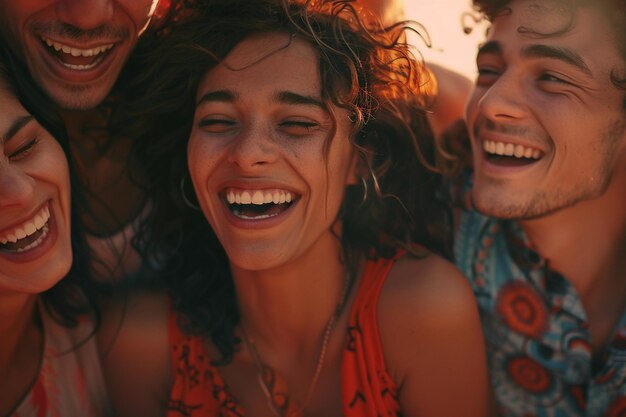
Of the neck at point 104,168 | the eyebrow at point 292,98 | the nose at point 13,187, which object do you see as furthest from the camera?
the neck at point 104,168

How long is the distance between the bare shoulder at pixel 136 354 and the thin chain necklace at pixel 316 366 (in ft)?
1.13

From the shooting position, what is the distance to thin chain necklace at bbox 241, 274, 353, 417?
3273 millimetres

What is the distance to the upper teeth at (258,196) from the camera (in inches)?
118

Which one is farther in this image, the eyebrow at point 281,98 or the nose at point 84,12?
the nose at point 84,12

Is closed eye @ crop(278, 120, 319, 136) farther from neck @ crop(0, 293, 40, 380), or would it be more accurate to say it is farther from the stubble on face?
neck @ crop(0, 293, 40, 380)

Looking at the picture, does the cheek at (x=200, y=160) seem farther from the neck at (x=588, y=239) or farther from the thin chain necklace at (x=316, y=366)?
the neck at (x=588, y=239)

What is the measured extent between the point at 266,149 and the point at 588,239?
4.80ft

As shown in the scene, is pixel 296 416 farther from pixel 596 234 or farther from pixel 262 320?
pixel 596 234

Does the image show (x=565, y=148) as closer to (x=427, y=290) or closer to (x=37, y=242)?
(x=427, y=290)

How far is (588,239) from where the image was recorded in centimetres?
354

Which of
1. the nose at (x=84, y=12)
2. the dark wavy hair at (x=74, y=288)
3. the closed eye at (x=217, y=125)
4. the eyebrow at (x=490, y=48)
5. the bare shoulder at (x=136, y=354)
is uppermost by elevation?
the nose at (x=84, y=12)

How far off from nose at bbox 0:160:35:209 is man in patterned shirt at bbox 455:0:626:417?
1715 millimetres

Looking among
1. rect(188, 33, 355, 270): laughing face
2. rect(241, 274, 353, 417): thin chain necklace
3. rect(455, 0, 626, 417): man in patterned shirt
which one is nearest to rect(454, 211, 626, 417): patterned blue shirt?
rect(455, 0, 626, 417): man in patterned shirt

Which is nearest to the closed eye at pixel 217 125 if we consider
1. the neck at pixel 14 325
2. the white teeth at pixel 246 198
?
the white teeth at pixel 246 198
